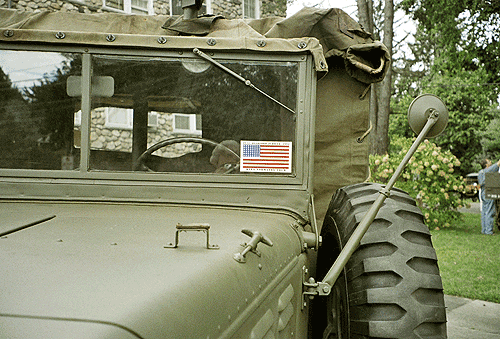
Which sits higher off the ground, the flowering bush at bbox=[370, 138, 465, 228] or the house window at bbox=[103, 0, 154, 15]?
the house window at bbox=[103, 0, 154, 15]

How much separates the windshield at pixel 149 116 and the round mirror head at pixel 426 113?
23.3 inches

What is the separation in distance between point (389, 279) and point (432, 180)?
433 inches

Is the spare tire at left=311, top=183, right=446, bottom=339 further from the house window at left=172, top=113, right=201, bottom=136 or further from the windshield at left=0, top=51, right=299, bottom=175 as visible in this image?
the house window at left=172, top=113, right=201, bottom=136

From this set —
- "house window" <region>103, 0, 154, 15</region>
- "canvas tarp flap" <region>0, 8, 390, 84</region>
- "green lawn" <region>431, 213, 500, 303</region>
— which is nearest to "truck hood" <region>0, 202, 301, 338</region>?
"canvas tarp flap" <region>0, 8, 390, 84</region>

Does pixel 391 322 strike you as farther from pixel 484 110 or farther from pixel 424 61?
pixel 424 61

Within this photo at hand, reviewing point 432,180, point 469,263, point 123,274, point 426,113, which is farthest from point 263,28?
point 432,180

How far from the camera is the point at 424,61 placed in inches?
1484

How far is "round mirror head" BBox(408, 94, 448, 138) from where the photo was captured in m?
2.31

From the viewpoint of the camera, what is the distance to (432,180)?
1256cm

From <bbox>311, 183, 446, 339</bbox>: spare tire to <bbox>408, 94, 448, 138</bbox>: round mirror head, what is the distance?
0.41 metres

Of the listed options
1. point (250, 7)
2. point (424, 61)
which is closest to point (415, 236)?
point (250, 7)

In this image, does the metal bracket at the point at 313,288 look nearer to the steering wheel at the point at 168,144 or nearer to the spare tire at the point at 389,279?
the spare tire at the point at 389,279

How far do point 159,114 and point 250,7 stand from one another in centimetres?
1702

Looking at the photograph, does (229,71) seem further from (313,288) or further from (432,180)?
(432,180)
